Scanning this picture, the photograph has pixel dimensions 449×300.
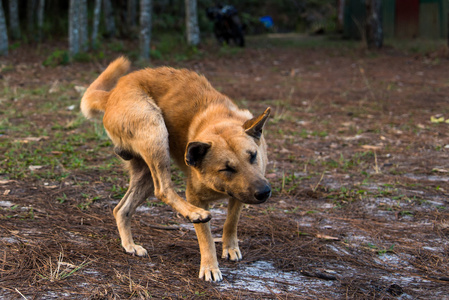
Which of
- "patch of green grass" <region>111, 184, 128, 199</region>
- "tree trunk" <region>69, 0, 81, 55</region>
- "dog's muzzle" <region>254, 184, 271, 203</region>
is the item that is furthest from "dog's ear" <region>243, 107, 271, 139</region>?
"tree trunk" <region>69, 0, 81, 55</region>

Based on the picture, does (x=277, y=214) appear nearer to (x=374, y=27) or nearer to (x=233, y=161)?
(x=233, y=161)

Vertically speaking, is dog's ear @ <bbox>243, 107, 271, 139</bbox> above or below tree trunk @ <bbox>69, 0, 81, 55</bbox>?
below

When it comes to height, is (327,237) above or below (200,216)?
below

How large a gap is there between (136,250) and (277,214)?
148 cm

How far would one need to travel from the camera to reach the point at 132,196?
13.1 feet

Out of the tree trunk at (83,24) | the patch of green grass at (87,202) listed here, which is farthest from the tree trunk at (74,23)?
the patch of green grass at (87,202)

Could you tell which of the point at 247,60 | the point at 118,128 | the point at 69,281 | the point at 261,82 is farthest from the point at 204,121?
the point at 247,60

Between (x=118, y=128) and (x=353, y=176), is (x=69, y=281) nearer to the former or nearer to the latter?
(x=118, y=128)

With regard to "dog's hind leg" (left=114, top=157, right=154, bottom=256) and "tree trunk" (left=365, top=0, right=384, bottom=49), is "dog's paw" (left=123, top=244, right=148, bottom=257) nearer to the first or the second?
"dog's hind leg" (left=114, top=157, right=154, bottom=256)

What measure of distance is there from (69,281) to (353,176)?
3.61 meters

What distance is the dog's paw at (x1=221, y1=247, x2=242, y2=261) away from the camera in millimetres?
3717

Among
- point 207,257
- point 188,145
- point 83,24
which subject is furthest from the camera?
point 83,24

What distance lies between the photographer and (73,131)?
23.5ft

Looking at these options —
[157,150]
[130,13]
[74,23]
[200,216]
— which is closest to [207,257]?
[200,216]
